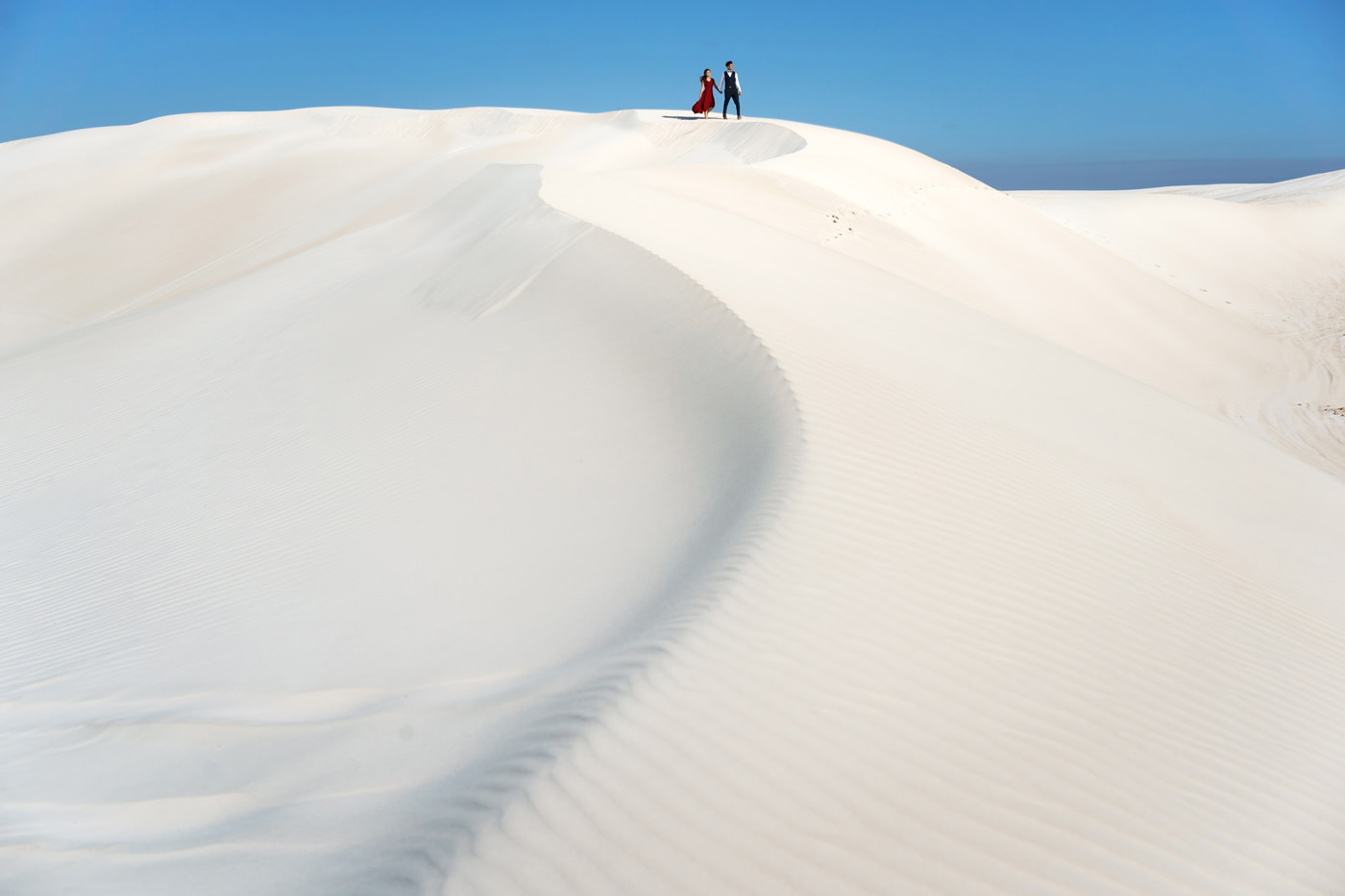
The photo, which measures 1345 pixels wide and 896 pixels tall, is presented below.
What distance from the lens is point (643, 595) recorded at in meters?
4.00

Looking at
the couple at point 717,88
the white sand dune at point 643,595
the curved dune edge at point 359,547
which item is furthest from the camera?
the couple at point 717,88

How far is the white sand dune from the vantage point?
9.61 ft

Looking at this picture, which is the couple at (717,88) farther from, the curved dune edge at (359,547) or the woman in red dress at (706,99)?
the curved dune edge at (359,547)

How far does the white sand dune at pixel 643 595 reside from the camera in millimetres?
2930

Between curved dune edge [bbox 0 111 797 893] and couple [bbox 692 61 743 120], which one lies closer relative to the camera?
curved dune edge [bbox 0 111 797 893]

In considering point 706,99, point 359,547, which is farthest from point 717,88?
point 359,547

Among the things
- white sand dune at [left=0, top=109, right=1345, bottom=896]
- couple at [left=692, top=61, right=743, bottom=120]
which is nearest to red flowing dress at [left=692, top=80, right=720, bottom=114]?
couple at [left=692, top=61, right=743, bottom=120]

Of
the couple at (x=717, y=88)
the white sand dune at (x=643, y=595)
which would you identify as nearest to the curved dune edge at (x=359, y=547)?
the white sand dune at (x=643, y=595)

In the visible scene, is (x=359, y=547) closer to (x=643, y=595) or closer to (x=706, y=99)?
(x=643, y=595)

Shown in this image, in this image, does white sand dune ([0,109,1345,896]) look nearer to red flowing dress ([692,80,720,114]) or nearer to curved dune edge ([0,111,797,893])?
curved dune edge ([0,111,797,893])

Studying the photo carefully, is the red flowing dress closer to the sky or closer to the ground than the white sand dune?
closer to the sky

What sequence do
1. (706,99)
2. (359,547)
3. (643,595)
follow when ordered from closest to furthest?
(643,595) → (359,547) → (706,99)

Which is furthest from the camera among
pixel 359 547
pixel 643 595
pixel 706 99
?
pixel 706 99

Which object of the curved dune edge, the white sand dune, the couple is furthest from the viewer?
the couple
